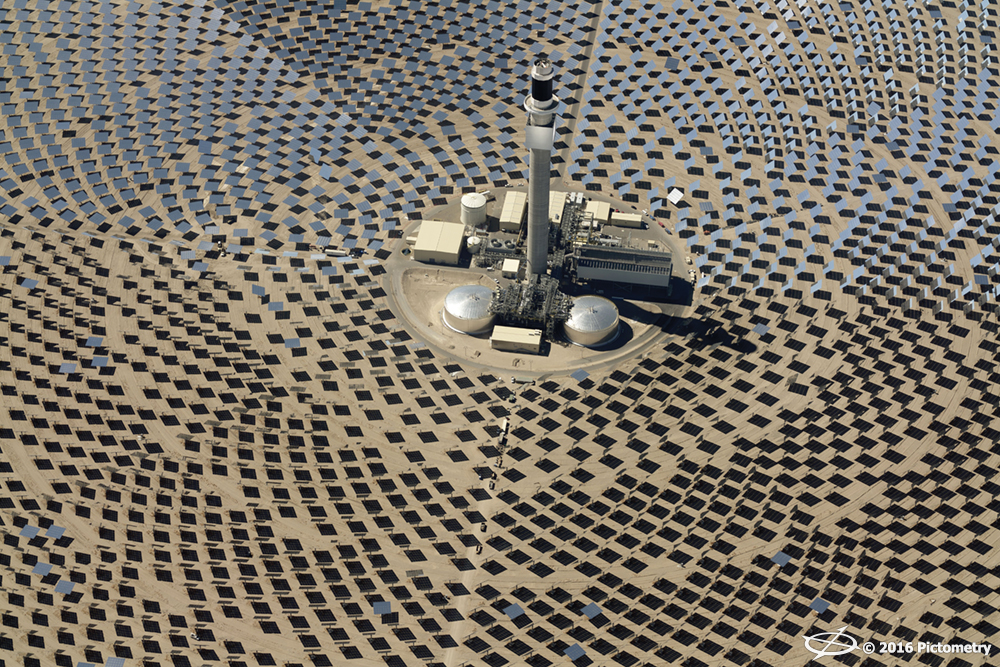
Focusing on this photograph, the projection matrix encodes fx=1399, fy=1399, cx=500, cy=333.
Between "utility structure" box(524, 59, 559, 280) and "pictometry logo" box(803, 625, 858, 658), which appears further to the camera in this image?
"utility structure" box(524, 59, 559, 280)

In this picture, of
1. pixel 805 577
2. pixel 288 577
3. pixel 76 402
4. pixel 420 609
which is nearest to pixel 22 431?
pixel 76 402

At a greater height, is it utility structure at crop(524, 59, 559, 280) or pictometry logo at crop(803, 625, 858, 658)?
utility structure at crop(524, 59, 559, 280)

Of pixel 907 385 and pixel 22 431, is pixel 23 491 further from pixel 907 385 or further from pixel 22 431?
pixel 907 385

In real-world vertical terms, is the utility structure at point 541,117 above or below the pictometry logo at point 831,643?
above

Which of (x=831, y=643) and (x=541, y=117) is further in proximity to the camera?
(x=541, y=117)

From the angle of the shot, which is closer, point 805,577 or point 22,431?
point 805,577

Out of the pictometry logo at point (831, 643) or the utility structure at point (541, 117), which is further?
the utility structure at point (541, 117)

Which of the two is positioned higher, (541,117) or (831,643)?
(541,117)

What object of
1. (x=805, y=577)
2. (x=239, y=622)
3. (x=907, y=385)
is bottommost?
(x=239, y=622)
